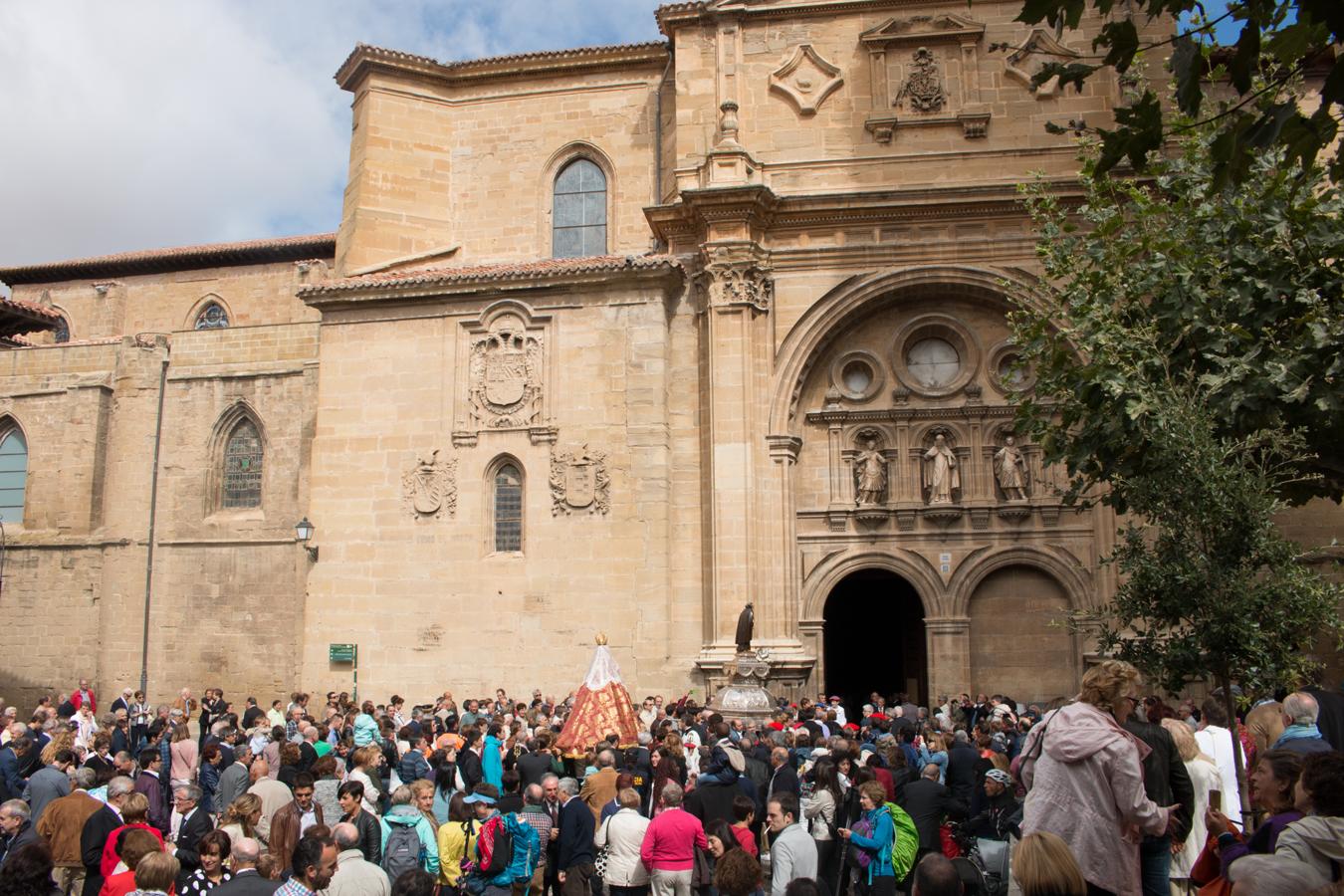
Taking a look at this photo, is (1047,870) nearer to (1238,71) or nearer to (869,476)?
(1238,71)

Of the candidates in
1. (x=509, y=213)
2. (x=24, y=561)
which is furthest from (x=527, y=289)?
(x=24, y=561)

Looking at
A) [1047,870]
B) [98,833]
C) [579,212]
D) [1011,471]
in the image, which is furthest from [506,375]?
[1047,870]

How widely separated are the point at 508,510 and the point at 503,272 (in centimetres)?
484

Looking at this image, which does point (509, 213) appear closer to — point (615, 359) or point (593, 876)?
point (615, 359)

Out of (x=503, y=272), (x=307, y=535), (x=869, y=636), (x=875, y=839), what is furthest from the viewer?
(x=869, y=636)

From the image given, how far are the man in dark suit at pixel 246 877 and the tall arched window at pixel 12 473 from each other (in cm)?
2520

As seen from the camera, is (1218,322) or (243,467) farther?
(243,467)

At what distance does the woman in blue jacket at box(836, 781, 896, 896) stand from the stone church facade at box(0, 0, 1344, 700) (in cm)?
1285

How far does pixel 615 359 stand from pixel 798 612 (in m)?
6.14

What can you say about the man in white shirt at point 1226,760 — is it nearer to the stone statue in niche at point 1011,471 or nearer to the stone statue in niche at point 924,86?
the stone statue in niche at point 1011,471

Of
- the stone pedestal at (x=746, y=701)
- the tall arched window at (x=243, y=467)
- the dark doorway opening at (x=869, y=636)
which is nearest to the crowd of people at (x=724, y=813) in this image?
the stone pedestal at (x=746, y=701)

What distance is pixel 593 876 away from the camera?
9.75m

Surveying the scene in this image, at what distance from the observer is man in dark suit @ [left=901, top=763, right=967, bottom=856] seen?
9.58m

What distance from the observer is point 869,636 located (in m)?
28.1
